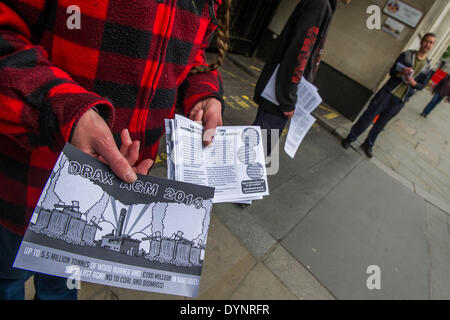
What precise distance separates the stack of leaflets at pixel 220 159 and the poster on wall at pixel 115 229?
18 centimetres

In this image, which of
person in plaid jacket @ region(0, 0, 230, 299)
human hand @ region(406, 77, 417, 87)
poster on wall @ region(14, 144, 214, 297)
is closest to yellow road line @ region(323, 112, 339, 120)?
human hand @ region(406, 77, 417, 87)

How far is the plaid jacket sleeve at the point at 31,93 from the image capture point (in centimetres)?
58

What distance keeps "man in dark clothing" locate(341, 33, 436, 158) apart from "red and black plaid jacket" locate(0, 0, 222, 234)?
4058 millimetres

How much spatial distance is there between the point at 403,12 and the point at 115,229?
6.21 m

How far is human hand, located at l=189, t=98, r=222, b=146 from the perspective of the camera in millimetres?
944

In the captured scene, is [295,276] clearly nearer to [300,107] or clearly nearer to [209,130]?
[300,107]

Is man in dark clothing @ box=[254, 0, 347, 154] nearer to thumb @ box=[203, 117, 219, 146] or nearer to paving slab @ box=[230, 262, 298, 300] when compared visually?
thumb @ box=[203, 117, 219, 146]

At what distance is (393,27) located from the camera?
15.9ft

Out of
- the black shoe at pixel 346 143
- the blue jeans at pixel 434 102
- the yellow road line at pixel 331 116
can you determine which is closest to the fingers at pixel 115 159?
the black shoe at pixel 346 143

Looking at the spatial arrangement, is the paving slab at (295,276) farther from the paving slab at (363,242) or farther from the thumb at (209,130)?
the thumb at (209,130)

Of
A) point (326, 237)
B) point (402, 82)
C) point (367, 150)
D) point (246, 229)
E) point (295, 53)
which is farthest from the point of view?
point (367, 150)

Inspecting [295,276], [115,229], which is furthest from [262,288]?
[115,229]
